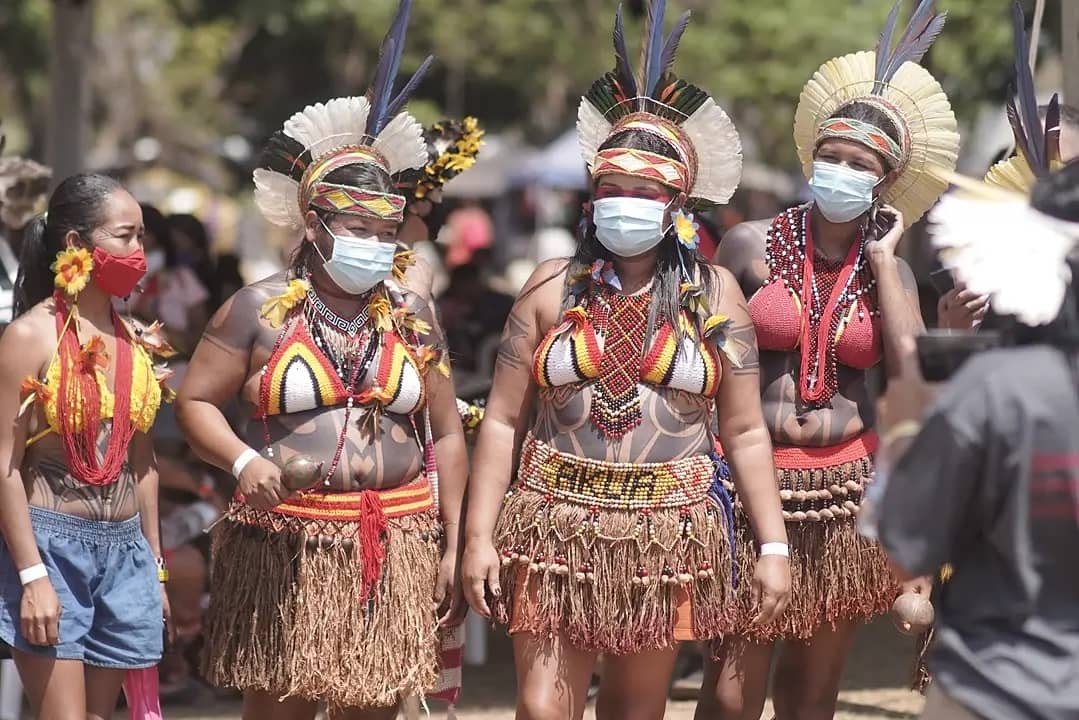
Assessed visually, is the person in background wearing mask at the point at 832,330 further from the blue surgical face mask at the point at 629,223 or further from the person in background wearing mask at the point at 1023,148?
the blue surgical face mask at the point at 629,223

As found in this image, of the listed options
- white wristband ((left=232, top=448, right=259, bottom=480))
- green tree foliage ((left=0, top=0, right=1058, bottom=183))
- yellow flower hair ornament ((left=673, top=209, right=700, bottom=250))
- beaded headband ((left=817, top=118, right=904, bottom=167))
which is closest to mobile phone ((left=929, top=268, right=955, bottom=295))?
beaded headband ((left=817, top=118, right=904, bottom=167))

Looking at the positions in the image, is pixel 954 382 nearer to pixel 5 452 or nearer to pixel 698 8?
pixel 5 452

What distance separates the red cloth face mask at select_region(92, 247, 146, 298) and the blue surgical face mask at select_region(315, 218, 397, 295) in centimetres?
54

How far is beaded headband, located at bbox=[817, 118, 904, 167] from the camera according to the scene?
5.29 m

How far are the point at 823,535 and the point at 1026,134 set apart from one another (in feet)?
4.67

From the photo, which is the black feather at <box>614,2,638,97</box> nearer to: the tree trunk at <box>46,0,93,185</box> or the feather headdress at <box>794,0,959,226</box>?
the feather headdress at <box>794,0,959,226</box>

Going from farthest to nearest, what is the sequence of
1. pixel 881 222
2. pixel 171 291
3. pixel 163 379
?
pixel 171 291 → pixel 881 222 → pixel 163 379

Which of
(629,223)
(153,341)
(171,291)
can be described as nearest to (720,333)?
(629,223)

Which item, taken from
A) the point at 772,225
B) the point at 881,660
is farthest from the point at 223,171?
the point at 772,225

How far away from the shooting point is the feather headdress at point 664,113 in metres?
4.96

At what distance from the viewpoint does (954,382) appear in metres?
3.04

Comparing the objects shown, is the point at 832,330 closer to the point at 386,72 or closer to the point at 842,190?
the point at 842,190

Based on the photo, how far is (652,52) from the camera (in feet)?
16.4

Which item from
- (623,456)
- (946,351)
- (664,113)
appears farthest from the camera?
(664,113)
